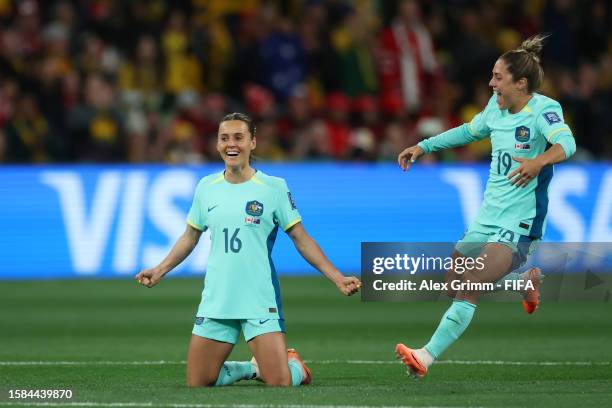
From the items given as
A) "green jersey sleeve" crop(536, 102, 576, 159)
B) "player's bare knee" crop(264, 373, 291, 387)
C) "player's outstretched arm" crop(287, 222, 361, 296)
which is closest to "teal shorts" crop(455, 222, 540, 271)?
"green jersey sleeve" crop(536, 102, 576, 159)

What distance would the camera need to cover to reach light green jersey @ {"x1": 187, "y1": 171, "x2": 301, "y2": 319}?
8.79 metres

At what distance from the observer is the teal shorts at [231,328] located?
8.78 metres

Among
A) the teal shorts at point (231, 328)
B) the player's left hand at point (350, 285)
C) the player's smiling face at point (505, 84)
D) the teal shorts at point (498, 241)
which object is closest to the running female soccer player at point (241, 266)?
the teal shorts at point (231, 328)

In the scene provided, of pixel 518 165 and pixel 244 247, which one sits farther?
pixel 518 165

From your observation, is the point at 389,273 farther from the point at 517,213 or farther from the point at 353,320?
the point at 353,320

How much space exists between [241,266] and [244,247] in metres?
0.12

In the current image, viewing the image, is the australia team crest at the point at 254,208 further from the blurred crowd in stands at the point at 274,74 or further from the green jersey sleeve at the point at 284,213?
the blurred crowd in stands at the point at 274,74

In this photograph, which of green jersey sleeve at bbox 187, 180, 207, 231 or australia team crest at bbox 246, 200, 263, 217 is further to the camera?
green jersey sleeve at bbox 187, 180, 207, 231

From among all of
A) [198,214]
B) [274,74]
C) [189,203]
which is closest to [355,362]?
[198,214]

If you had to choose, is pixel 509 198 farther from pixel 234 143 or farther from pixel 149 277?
pixel 149 277

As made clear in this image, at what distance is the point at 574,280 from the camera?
31.5ft

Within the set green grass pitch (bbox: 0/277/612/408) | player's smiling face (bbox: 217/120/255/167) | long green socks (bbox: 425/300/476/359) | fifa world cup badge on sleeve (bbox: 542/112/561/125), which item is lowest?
green grass pitch (bbox: 0/277/612/408)

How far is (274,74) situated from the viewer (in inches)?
815

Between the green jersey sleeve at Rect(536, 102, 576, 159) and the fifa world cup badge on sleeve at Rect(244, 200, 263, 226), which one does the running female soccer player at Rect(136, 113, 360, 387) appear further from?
the green jersey sleeve at Rect(536, 102, 576, 159)
